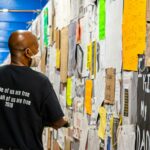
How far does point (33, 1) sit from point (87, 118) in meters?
5.34

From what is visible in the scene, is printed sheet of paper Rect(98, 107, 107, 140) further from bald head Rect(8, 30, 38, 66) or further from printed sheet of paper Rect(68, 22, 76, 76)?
printed sheet of paper Rect(68, 22, 76, 76)

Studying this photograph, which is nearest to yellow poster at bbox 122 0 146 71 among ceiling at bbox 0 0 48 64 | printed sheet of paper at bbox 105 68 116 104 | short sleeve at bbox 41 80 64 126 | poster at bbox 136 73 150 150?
poster at bbox 136 73 150 150

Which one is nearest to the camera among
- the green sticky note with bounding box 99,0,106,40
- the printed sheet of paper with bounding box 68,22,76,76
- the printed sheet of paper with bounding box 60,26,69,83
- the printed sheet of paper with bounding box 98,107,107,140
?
the printed sheet of paper with bounding box 98,107,107,140

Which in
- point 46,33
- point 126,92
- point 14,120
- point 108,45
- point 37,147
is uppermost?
point 46,33

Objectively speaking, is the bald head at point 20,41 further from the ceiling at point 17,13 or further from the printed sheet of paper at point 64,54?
the ceiling at point 17,13

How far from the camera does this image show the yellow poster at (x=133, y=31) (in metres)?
2.22

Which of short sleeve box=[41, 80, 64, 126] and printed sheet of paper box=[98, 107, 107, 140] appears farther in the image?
printed sheet of paper box=[98, 107, 107, 140]

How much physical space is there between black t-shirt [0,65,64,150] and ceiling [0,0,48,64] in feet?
18.6

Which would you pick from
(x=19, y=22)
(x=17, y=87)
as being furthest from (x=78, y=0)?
(x=19, y=22)

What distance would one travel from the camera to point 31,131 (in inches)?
100

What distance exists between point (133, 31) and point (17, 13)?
7.60m

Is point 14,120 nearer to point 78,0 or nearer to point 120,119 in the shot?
point 120,119

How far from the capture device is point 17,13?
9.70 meters

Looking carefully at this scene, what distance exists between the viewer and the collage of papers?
2.33 meters
